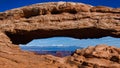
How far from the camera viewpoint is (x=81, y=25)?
36312 millimetres

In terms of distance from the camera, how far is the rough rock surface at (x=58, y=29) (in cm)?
3200

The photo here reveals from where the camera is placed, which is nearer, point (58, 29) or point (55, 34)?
point (58, 29)

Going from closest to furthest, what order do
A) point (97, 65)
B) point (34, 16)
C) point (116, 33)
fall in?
point (97, 65), point (116, 33), point (34, 16)

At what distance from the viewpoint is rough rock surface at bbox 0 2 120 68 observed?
32.0 m

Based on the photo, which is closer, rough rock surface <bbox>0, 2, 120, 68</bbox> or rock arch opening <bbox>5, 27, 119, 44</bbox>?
rough rock surface <bbox>0, 2, 120, 68</bbox>

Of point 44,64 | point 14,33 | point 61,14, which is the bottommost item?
point 44,64

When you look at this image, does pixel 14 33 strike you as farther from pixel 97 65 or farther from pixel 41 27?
pixel 97 65

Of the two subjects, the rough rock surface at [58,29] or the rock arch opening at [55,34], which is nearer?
the rough rock surface at [58,29]

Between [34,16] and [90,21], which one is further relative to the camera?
[34,16]

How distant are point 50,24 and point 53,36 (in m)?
3.27

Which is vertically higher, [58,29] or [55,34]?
[58,29]

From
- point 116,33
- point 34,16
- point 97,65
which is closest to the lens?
point 97,65

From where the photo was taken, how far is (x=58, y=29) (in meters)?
37.0

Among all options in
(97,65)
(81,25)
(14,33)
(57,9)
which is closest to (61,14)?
(57,9)
